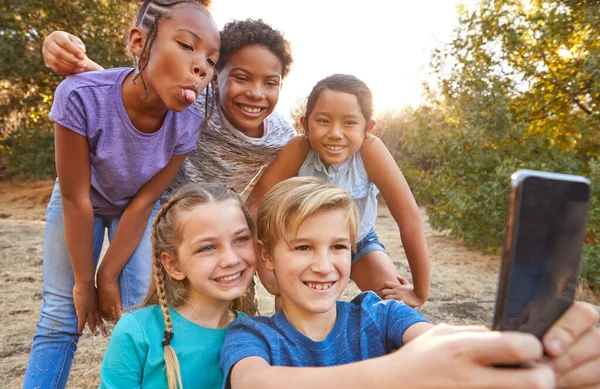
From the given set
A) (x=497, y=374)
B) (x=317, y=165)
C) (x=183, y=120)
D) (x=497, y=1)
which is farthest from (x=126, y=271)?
(x=497, y=1)

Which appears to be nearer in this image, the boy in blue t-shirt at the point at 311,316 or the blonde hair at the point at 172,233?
the boy in blue t-shirt at the point at 311,316

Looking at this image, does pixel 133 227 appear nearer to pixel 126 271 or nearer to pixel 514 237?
pixel 126 271

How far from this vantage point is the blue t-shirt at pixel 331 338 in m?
1.26

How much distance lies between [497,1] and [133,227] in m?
4.97

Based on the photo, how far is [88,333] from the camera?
3506mm

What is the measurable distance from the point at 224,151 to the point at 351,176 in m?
0.60

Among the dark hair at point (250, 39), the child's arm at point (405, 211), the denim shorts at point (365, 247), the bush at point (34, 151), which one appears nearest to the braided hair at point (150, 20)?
the dark hair at point (250, 39)

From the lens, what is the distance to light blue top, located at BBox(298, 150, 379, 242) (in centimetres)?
217

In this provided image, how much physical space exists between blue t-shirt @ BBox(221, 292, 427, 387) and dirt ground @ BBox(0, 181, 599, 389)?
1.85 metres

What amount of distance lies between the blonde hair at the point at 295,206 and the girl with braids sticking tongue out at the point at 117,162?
1.81ft

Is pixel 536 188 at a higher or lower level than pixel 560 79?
lower

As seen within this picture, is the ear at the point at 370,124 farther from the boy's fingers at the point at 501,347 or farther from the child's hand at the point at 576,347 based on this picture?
the boy's fingers at the point at 501,347

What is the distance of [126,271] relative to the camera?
79.8 inches

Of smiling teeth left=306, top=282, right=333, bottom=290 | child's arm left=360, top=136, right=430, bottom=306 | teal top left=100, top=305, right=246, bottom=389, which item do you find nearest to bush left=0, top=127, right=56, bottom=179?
child's arm left=360, top=136, right=430, bottom=306
